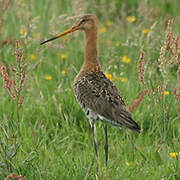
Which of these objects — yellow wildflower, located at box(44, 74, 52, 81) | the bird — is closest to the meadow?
yellow wildflower, located at box(44, 74, 52, 81)

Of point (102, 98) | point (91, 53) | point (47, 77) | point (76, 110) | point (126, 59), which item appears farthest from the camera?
point (126, 59)

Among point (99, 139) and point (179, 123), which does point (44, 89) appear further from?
point (179, 123)

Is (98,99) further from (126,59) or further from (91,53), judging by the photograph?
(126,59)

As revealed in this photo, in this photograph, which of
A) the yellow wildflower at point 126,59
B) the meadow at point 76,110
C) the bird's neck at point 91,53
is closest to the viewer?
the meadow at point 76,110

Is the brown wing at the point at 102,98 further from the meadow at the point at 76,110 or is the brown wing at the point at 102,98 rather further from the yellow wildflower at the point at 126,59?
the yellow wildflower at the point at 126,59

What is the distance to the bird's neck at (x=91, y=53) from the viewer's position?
181 inches

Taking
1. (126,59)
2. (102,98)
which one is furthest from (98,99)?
(126,59)

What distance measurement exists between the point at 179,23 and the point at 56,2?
75.5 inches

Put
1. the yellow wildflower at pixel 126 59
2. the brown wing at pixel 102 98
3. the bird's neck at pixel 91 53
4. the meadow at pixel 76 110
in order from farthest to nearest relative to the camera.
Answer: the yellow wildflower at pixel 126 59, the bird's neck at pixel 91 53, the brown wing at pixel 102 98, the meadow at pixel 76 110

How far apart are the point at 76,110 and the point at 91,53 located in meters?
0.58

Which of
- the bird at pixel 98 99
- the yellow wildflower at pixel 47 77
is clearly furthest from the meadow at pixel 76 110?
the bird at pixel 98 99

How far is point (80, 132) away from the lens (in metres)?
4.69

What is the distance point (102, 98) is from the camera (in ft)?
13.8

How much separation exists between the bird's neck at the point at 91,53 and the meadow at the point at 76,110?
0.18 meters
